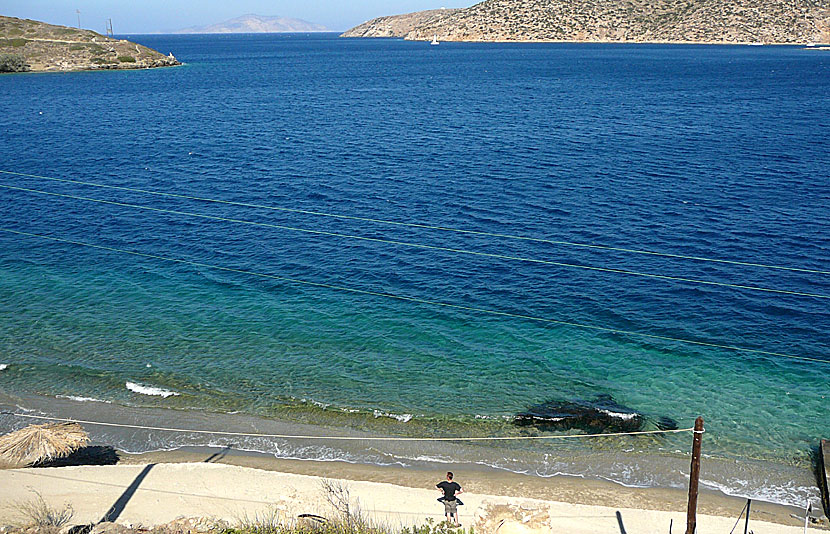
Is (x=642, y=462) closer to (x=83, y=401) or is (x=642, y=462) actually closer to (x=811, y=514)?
(x=811, y=514)

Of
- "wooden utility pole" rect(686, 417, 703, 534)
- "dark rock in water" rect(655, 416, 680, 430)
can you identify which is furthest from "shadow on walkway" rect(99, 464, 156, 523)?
"dark rock in water" rect(655, 416, 680, 430)

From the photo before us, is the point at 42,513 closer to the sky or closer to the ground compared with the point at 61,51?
closer to the ground

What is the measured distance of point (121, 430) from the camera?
28.2 m

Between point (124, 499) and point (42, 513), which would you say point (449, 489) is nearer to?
point (124, 499)

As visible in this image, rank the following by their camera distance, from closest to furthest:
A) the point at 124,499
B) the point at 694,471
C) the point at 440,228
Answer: the point at 694,471 < the point at 124,499 < the point at 440,228

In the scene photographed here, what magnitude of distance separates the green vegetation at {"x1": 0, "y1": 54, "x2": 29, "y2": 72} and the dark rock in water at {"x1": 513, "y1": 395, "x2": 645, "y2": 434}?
6797 inches

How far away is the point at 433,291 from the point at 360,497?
720 inches

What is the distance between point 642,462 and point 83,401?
76.9ft

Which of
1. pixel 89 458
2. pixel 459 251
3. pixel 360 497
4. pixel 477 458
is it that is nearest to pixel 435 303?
pixel 459 251

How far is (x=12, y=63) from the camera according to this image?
6373 inches

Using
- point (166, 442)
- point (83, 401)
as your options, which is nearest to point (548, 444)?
point (166, 442)

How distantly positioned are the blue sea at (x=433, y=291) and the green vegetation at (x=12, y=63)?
94080 millimetres

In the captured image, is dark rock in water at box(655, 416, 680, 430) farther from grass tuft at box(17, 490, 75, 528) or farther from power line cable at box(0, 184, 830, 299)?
grass tuft at box(17, 490, 75, 528)

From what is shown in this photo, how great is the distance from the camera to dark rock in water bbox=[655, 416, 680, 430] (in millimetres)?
28009
